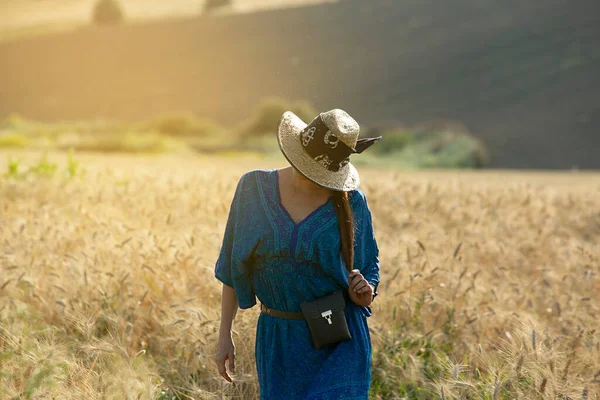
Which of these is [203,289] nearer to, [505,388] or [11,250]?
[11,250]

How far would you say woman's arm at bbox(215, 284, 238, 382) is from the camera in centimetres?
291

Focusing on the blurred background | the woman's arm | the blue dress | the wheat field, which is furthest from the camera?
the blurred background

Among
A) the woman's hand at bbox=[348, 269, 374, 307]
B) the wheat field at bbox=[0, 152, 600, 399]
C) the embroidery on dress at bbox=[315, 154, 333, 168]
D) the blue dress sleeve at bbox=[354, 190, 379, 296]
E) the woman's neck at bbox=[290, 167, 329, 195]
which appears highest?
the embroidery on dress at bbox=[315, 154, 333, 168]

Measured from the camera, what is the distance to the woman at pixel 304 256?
2660 millimetres

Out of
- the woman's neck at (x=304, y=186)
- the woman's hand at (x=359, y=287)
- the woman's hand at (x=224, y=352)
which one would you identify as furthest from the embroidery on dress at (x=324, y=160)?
the woman's hand at (x=224, y=352)

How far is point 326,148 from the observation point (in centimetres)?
263

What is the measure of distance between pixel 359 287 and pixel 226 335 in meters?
0.63

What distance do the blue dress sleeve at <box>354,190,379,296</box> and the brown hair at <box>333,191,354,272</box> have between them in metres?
0.07

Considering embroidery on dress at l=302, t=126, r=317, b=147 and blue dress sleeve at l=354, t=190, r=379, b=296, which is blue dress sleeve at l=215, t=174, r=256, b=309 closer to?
embroidery on dress at l=302, t=126, r=317, b=147

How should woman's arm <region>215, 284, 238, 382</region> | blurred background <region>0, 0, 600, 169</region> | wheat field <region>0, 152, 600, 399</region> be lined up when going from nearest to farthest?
1. woman's arm <region>215, 284, 238, 382</region>
2. wheat field <region>0, 152, 600, 399</region>
3. blurred background <region>0, 0, 600, 169</region>

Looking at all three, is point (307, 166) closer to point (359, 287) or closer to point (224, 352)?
point (359, 287)

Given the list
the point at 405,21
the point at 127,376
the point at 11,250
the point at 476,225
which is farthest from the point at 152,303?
the point at 405,21

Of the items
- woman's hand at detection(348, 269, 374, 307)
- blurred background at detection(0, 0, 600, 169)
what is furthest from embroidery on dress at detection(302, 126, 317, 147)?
blurred background at detection(0, 0, 600, 169)

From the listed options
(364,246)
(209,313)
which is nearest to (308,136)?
(364,246)
